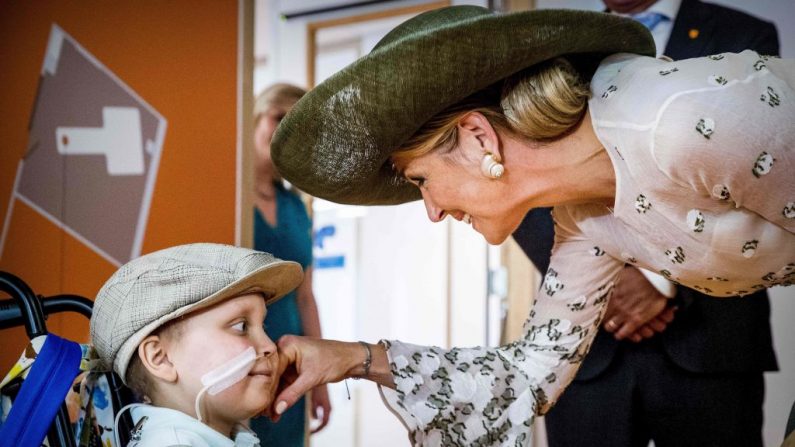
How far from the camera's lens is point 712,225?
1.17 metres

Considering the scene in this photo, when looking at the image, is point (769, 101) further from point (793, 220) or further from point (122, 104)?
point (122, 104)

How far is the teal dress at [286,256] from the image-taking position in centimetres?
224

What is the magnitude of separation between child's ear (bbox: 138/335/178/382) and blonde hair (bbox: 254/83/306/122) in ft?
5.00

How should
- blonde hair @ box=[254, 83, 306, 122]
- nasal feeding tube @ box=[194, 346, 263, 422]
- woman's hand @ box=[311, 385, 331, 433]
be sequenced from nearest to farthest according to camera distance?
nasal feeding tube @ box=[194, 346, 263, 422] → woman's hand @ box=[311, 385, 331, 433] → blonde hair @ box=[254, 83, 306, 122]

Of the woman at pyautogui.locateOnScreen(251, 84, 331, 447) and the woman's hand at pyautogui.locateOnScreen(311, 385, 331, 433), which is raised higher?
the woman at pyautogui.locateOnScreen(251, 84, 331, 447)

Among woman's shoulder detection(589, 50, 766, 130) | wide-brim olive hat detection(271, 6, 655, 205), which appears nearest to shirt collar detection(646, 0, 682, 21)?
wide-brim olive hat detection(271, 6, 655, 205)

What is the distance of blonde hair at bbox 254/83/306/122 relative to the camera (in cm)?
261

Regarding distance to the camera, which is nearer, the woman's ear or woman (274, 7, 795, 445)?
woman (274, 7, 795, 445)

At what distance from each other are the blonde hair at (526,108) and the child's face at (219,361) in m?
0.40

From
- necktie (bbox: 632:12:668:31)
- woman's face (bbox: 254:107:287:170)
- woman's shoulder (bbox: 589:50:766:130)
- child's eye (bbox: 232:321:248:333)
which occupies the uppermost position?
necktie (bbox: 632:12:668:31)

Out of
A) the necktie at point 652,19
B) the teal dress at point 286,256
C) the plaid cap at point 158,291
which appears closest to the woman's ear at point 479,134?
the plaid cap at point 158,291

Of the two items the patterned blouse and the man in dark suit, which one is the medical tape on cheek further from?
the man in dark suit

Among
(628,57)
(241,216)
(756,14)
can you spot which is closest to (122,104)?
(241,216)

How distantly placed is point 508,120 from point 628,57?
21cm
